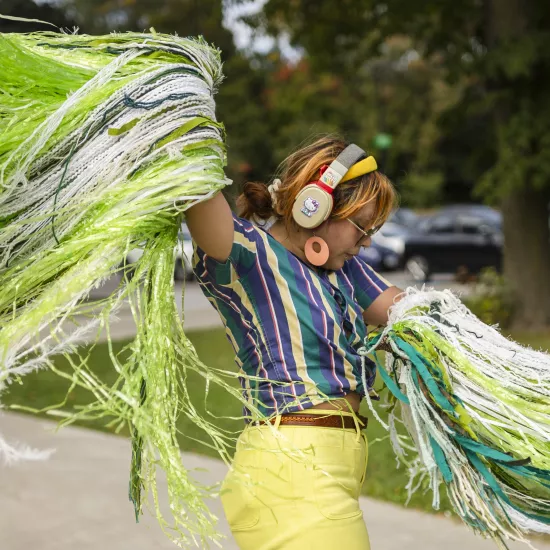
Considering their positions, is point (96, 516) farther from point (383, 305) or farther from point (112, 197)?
point (112, 197)

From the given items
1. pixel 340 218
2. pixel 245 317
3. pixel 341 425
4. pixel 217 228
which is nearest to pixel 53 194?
pixel 217 228

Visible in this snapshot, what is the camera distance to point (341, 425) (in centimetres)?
236

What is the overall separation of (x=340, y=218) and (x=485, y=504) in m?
0.87

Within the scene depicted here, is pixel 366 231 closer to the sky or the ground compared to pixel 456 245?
closer to the ground

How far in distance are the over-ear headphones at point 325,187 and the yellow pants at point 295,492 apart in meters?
0.52

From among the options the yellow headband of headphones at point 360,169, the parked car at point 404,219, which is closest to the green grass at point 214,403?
the yellow headband of headphones at point 360,169

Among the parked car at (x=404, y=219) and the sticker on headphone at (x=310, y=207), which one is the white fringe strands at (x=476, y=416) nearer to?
the sticker on headphone at (x=310, y=207)

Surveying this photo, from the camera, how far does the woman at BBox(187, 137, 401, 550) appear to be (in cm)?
224

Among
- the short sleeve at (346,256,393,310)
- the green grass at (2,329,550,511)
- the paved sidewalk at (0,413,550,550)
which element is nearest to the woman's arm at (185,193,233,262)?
the green grass at (2,329,550,511)

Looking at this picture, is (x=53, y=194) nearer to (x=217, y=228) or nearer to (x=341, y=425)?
(x=217, y=228)

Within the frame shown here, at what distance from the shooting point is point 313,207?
2344mm

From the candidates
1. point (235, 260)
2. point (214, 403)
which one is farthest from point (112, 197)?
point (214, 403)

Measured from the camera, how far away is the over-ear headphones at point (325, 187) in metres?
2.34

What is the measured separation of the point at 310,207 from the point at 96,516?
315 centimetres
